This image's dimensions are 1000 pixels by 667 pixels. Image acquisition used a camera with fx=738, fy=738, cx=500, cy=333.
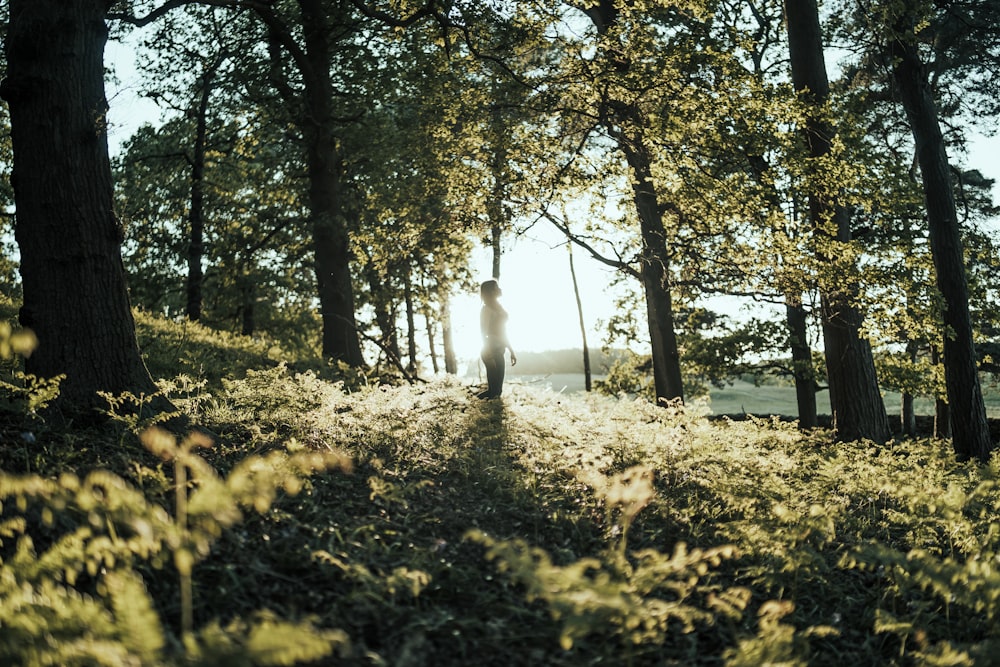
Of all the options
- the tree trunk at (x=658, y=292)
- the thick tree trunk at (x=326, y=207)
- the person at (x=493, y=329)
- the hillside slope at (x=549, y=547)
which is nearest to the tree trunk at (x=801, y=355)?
→ the tree trunk at (x=658, y=292)

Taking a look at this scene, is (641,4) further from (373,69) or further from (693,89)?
(373,69)

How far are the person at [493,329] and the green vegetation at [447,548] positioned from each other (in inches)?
126

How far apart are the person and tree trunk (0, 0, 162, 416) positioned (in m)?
6.07

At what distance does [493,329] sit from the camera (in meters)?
11.8

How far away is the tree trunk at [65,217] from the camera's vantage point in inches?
232

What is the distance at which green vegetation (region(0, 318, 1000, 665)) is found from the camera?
2936 millimetres

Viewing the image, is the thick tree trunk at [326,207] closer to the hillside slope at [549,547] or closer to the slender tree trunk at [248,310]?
the hillside slope at [549,547]

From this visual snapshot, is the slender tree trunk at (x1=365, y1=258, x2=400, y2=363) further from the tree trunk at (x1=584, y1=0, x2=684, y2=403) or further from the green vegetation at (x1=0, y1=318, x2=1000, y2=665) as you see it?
the green vegetation at (x1=0, y1=318, x2=1000, y2=665)

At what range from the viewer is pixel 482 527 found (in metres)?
5.11

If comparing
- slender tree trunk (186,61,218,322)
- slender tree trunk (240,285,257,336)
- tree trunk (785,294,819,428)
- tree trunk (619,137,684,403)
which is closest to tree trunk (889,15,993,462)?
tree trunk (619,137,684,403)

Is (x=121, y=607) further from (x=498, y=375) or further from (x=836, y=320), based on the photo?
(x=836, y=320)

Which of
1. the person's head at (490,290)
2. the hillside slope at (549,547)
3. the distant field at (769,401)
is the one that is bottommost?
the distant field at (769,401)

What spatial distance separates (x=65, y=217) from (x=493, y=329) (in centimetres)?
685

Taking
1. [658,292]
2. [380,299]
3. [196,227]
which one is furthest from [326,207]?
[380,299]
